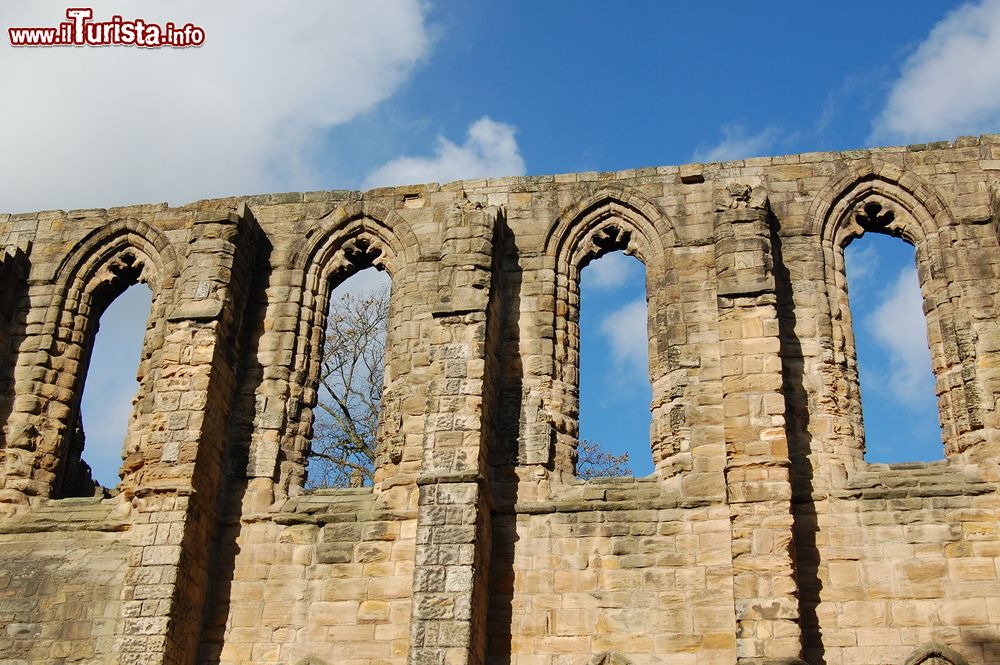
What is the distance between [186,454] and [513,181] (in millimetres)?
5009

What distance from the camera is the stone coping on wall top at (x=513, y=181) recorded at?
14.3 meters

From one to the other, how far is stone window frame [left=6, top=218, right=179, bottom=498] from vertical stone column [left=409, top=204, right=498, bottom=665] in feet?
11.0

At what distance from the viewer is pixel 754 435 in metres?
12.0

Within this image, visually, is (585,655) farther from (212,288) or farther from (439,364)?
(212,288)

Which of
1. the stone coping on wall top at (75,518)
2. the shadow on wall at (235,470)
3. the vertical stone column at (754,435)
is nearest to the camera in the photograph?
the vertical stone column at (754,435)

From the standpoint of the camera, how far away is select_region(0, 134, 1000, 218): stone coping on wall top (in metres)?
14.3

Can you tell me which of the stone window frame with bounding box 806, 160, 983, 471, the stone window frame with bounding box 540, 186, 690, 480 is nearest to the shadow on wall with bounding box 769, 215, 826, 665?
the stone window frame with bounding box 806, 160, 983, 471

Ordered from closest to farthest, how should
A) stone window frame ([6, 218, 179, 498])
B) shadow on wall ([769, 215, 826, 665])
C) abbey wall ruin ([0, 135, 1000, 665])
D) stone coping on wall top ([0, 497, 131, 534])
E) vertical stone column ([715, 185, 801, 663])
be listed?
vertical stone column ([715, 185, 801, 663]), shadow on wall ([769, 215, 826, 665]), abbey wall ruin ([0, 135, 1000, 665]), stone coping on wall top ([0, 497, 131, 534]), stone window frame ([6, 218, 179, 498])

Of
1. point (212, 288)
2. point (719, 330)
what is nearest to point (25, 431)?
point (212, 288)

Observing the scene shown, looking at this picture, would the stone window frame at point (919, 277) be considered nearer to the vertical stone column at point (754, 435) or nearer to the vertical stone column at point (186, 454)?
the vertical stone column at point (754, 435)

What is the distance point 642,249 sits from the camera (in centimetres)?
1436

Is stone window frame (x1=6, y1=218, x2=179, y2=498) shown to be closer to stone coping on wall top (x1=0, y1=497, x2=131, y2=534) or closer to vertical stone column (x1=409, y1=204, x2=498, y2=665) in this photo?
stone coping on wall top (x1=0, y1=497, x2=131, y2=534)

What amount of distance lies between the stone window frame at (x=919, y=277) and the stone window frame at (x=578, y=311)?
5.33ft

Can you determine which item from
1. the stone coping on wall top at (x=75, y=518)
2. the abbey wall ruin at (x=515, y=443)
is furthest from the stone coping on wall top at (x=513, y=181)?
the stone coping on wall top at (x=75, y=518)
